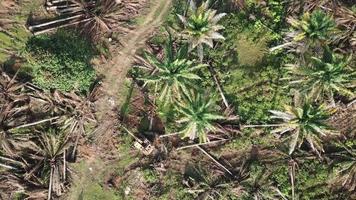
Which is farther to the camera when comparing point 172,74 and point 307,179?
point 307,179

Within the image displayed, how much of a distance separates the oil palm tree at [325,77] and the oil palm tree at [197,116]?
2418 mm

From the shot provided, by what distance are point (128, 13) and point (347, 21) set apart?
248 inches

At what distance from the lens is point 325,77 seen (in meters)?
13.8

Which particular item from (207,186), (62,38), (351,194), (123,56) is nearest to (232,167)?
(207,186)

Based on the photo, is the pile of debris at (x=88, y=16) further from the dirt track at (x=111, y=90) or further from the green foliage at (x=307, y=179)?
the green foliage at (x=307, y=179)

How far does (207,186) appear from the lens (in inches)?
573

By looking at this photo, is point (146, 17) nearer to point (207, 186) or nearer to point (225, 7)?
point (225, 7)

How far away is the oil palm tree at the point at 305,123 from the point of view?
14.1 m

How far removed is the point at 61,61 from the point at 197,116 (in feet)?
13.1

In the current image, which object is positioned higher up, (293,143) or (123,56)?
(123,56)

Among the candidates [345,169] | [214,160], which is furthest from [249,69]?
[345,169]

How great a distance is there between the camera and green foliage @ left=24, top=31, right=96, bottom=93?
1388 centimetres

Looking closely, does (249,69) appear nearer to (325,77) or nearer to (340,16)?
(325,77)

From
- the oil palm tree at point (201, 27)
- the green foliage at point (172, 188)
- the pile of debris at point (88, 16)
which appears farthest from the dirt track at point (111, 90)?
the green foliage at point (172, 188)
